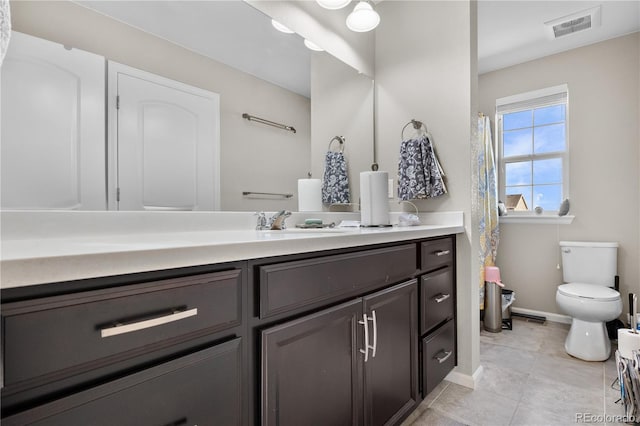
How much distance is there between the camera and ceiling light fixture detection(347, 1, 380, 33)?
1875 millimetres

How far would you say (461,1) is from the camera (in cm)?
189

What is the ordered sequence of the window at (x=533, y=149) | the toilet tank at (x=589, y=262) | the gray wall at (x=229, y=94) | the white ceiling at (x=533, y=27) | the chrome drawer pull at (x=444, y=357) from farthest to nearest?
the window at (x=533, y=149) < the toilet tank at (x=589, y=262) < the white ceiling at (x=533, y=27) < the chrome drawer pull at (x=444, y=357) < the gray wall at (x=229, y=94)

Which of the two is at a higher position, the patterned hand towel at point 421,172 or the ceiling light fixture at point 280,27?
the ceiling light fixture at point 280,27

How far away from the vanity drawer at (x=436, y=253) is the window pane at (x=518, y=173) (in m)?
1.87

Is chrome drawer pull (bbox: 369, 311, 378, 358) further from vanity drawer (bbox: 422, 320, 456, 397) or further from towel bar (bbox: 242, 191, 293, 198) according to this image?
towel bar (bbox: 242, 191, 293, 198)

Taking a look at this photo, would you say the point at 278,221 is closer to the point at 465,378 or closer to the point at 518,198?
the point at 465,378

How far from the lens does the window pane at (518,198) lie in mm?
3122

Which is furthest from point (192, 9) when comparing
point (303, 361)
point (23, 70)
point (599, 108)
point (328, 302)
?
point (599, 108)

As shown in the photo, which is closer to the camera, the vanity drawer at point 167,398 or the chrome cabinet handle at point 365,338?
the vanity drawer at point 167,398

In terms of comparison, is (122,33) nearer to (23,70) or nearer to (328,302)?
(23,70)

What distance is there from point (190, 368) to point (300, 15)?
1844mm

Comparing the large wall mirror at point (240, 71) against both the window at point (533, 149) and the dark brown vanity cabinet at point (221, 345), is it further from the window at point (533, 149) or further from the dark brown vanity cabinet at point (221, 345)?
the window at point (533, 149)

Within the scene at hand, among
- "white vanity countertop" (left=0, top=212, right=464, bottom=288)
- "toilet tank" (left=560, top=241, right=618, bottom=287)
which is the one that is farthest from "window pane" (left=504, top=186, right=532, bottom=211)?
"white vanity countertop" (left=0, top=212, right=464, bottom=288)

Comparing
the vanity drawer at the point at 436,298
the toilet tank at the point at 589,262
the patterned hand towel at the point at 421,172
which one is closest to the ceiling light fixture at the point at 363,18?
the patterned hand towel at the point at 421,172
